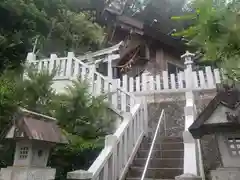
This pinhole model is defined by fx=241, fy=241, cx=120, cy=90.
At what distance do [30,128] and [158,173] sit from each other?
2976 millimetres

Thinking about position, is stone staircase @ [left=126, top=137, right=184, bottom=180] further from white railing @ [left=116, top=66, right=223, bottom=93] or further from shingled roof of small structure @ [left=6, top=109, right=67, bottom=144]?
white railing @ [left=116, top=66, right=223, bottom=93]

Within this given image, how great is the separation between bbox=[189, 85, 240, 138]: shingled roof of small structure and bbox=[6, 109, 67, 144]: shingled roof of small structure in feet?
6.51

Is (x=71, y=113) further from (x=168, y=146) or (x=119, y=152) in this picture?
(x=168, y=146)

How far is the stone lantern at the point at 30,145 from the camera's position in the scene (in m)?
3.16

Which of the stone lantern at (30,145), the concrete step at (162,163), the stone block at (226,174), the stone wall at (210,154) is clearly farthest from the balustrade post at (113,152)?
the stone block at (226,174)

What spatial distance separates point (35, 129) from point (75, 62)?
494 centimetres

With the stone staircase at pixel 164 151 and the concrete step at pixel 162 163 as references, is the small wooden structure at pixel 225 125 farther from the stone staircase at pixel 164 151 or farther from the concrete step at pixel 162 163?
the concrete step at pixel 162 163

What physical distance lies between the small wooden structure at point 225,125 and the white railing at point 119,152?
1.75 meters

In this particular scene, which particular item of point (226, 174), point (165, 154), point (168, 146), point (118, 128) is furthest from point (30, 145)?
point (168, 146)

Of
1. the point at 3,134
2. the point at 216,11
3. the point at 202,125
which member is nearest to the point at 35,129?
the point at 3,134

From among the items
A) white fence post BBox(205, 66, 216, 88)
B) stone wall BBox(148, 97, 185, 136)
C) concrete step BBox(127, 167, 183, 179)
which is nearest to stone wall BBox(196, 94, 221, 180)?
concrete step BBox(127, 167, 183, 179)

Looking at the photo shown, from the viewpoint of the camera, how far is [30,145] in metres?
3.29

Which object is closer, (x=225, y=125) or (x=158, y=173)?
(x=225, y=125)

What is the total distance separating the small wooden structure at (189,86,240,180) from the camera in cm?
276
